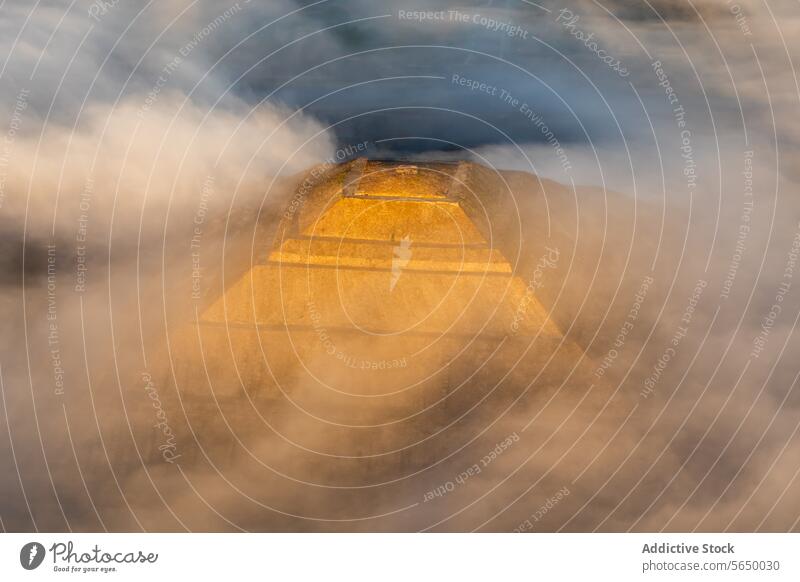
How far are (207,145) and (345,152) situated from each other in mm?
574

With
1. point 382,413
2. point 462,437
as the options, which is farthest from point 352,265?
point 462,437

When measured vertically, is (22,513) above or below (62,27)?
below

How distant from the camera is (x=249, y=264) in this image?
9.92 ft

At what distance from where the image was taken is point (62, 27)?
2.71m

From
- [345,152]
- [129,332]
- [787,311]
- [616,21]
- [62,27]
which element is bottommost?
[787,311]

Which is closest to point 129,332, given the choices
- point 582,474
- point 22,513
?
point 22,513

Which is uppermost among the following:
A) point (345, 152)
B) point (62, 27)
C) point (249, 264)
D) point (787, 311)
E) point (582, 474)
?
point (62, 27)

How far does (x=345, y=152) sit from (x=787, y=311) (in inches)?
78.7

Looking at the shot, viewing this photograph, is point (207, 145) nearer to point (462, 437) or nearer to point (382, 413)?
point (382, 413)

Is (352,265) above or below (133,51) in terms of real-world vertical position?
below
